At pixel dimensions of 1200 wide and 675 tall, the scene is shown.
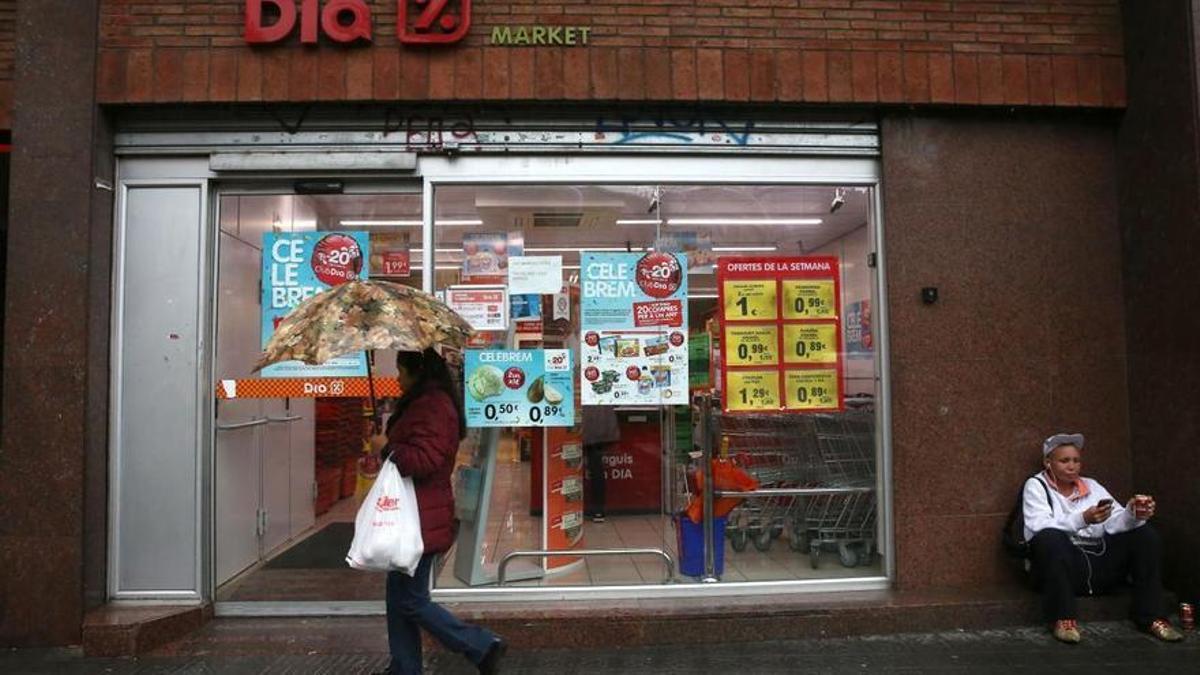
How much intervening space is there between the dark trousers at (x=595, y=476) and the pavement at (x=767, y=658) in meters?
1.43

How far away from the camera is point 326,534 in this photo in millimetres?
7285

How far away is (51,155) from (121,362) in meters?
1.34

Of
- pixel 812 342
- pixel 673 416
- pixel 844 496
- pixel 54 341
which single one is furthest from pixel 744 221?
pixel 54 341

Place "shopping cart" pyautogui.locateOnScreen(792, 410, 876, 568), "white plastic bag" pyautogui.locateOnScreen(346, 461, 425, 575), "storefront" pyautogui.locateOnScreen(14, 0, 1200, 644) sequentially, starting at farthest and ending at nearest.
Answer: "shopping cart" pyautogui.locateOnScreen(792, 410, 876, 568)
"storefront" pyautogui.locateOnScreen(14, 0, 1200, 644)
"white plastic bag" pyautogui.locateOnScreen(346, 461, 425, 575)

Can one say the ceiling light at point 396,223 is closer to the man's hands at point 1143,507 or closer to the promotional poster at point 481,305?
the promotional poster at point 481,305

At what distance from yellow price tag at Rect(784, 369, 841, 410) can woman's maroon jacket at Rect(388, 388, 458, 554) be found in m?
2.63

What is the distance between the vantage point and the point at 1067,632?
15.7ft

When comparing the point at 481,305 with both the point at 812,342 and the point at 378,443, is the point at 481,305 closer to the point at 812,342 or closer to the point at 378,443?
the point at 378,443

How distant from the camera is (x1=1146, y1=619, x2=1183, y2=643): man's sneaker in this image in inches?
188

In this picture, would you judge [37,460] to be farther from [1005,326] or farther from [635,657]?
[1005,326]

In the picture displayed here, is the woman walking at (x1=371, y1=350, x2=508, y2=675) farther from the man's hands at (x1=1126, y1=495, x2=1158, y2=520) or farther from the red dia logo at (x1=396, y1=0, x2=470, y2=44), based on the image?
the man's hands at (x1=1126, y1=495, x2=1158, y2=520)

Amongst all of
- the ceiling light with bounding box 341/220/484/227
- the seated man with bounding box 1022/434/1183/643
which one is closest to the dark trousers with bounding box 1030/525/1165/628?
the seated man with bounding box 1022/434/1183/643

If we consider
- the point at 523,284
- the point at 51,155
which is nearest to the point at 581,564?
the point at 523,284

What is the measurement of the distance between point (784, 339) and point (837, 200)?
105cm
